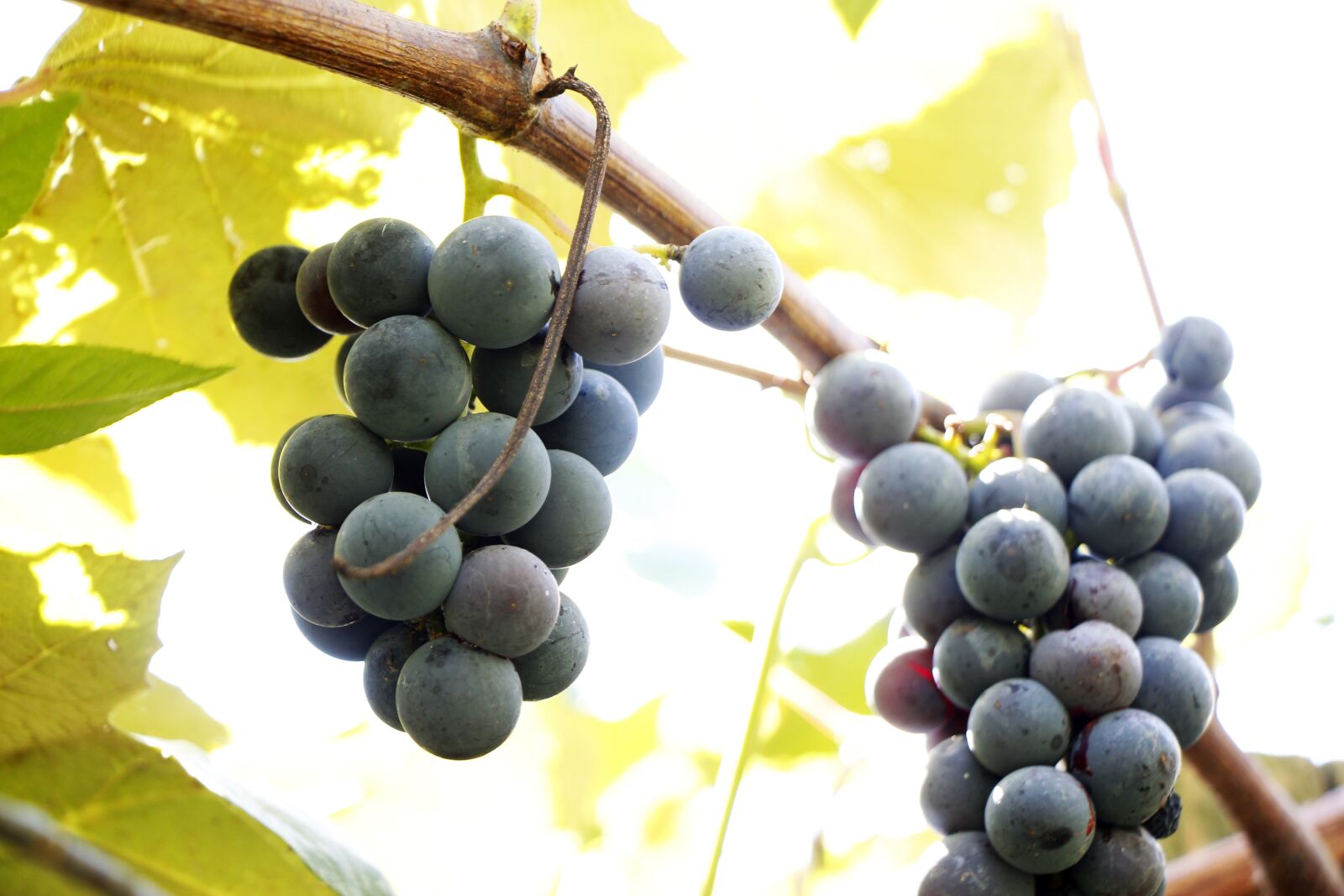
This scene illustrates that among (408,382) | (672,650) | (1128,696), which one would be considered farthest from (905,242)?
(408,382)

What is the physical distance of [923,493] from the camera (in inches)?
35.4

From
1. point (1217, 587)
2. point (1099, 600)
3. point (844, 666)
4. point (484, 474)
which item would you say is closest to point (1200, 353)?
point (1217, 587)

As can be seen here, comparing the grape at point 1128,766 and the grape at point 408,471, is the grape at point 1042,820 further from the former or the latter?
the grape at point 408,471

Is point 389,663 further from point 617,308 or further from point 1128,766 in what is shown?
point 1128,766

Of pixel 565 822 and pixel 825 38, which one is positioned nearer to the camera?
pixel 825 38

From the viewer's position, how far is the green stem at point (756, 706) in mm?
1036

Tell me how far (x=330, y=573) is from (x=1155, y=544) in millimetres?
701

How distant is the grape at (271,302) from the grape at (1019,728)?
1.89 ft

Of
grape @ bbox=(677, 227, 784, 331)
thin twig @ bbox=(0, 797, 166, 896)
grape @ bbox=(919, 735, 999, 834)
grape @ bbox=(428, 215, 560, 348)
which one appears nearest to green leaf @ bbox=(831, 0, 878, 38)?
grape @ bbox=(677, 227, 784, 331)

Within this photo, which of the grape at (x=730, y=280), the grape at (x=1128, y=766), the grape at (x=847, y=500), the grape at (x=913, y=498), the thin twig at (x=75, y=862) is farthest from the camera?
the grape at (x=847, y=500)

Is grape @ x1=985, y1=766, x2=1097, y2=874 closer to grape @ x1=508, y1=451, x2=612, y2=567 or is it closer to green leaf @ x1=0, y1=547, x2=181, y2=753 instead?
grape @ x1=508, y1=451, x2=612, y2=567

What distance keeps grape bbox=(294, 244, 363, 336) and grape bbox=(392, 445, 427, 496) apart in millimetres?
94

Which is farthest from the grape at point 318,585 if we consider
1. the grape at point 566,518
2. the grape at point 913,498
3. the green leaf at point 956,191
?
the green leaf at point 956,191

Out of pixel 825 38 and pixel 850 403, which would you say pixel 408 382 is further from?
pixel 825 38
